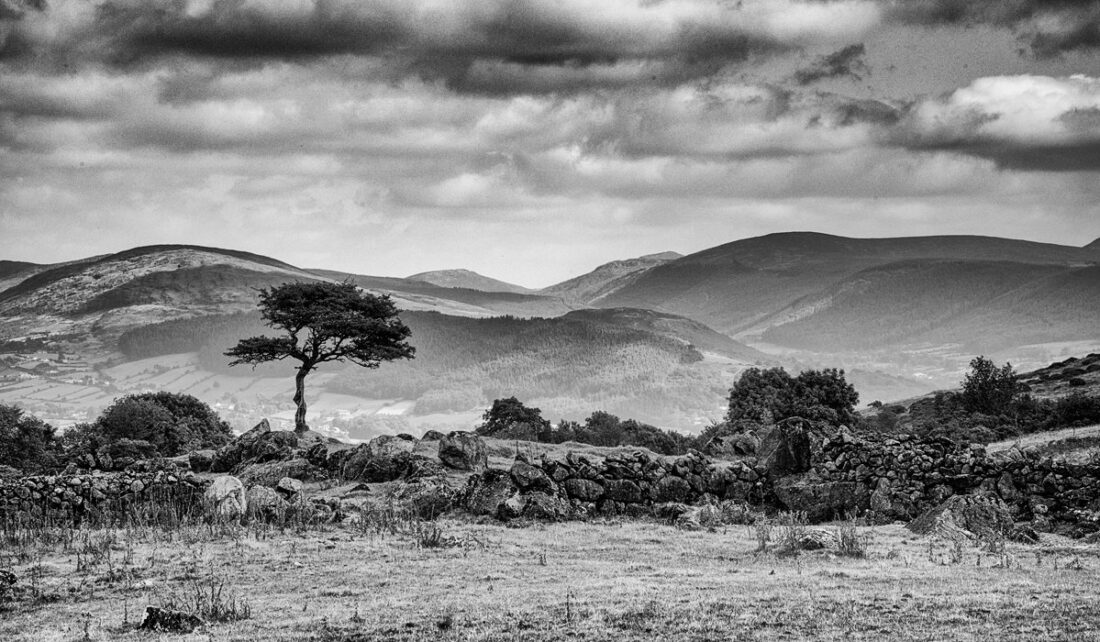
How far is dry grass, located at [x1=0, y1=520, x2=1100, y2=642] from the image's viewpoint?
13680mm

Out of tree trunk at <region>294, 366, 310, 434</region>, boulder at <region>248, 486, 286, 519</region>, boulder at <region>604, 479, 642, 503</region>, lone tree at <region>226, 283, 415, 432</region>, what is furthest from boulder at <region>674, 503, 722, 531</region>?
lone tree at <region>226, 283, 415, 432</region>

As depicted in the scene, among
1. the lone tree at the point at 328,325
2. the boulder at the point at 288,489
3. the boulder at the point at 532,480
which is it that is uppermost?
the lone tree at the point at 328,325

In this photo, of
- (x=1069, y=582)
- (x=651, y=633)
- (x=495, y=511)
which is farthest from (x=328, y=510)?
(x=1069, y=582)

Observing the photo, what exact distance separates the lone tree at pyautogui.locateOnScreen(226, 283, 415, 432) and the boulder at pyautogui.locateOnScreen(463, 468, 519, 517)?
31.2 meters

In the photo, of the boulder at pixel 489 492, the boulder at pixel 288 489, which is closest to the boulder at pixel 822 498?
the boulder at pixel 489 492

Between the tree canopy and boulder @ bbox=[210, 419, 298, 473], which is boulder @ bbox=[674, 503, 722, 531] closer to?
boulder @ bbox=[210, 419, 298, 473]

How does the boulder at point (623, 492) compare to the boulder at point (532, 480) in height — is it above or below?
below

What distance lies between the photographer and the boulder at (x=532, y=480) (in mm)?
29048

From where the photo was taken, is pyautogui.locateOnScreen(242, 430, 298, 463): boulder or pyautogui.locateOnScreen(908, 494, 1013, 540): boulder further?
pyautogui.locateOnScreen(242, 430, 298, 463): boulder

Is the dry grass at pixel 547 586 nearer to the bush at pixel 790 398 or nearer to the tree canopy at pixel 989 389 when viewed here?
the bush at pixel 790 398

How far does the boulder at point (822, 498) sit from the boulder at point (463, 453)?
1227cm

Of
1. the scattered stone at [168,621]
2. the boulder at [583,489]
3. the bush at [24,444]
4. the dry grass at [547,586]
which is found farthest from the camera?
the bush at [24,444]

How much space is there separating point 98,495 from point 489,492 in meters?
11.3

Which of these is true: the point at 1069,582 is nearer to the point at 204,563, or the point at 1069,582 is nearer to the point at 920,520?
the point at 920,520
